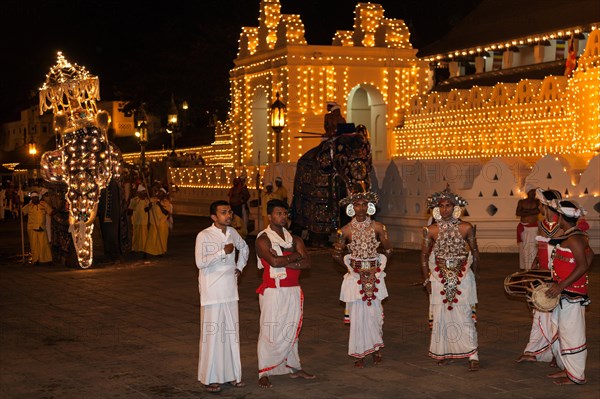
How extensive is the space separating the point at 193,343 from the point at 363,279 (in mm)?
1983

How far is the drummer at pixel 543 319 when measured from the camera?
29.5ft

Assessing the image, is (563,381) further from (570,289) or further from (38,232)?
(38,232)

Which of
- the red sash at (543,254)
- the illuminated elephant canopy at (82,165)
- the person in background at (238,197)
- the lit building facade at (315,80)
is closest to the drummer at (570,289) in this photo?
the red sash at (543,254)

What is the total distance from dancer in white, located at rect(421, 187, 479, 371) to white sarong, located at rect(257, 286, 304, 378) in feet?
4.39

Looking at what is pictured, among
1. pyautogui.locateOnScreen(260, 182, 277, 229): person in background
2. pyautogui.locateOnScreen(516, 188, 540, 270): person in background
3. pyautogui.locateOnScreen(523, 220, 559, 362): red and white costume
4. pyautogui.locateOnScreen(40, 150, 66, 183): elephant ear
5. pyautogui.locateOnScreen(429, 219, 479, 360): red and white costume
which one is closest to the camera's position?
pyautogui.locateOnScreen(523, 220, 559, 362): red and white costume

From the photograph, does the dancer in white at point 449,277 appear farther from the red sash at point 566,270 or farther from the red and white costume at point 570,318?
the red sash at point 566,270

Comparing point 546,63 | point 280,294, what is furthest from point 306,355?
point 546,63

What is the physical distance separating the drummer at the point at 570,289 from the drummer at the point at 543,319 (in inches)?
7.2

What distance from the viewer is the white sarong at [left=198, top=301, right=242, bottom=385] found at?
27.8ft

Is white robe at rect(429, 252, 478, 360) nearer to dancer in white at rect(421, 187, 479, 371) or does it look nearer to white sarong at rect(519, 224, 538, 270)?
dancer in white at rect(421, 187, 479, 371)

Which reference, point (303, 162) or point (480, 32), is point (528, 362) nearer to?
point (303, 162)

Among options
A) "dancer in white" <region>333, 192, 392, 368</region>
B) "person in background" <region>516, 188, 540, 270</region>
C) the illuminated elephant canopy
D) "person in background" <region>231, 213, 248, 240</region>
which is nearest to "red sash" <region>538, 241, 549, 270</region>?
"dancer in white" <region>333, 192, 392, 368</region>

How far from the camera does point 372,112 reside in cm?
3416

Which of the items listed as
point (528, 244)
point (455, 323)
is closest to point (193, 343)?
point (455, 323)
